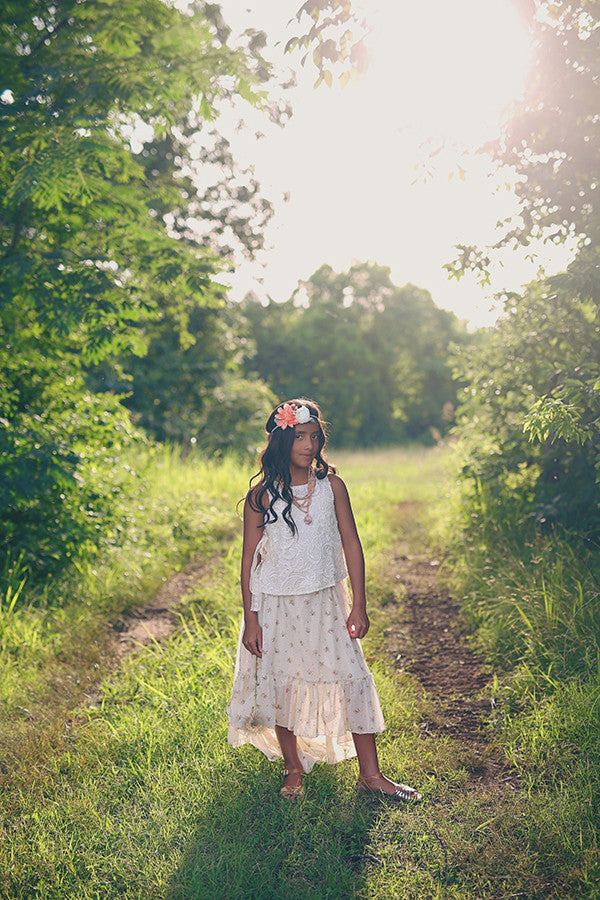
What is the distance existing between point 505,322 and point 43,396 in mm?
4588

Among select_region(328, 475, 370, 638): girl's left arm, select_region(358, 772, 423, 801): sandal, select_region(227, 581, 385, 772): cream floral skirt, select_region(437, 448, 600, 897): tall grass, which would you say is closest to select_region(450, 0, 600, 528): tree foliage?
select_region(437, 448, 600, 897): tall grass

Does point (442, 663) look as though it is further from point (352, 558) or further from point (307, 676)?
point (352, 558)

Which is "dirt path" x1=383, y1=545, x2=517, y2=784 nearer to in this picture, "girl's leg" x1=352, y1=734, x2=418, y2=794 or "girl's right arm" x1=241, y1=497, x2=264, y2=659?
"girl's leg" x1=352, y1=734, x2=418, y2=794

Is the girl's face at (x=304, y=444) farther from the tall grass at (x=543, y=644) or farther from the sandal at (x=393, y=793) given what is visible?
the tall grass at (x=543, y=644)

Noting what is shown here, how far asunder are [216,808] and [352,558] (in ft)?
4.31

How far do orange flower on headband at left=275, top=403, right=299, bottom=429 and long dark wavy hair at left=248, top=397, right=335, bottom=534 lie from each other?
0.03m

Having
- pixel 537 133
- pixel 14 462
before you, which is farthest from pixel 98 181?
pixel 537 133

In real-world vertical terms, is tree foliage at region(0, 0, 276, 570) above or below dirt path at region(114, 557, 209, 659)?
above

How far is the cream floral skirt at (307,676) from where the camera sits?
3.10m

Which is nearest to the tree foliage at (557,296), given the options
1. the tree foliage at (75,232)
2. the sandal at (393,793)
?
the sandal at (393,793)

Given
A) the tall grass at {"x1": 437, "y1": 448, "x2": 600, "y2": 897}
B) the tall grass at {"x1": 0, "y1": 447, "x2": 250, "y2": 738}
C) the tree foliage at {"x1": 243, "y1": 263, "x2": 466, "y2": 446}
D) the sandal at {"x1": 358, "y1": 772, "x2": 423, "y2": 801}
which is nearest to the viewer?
the tall grass at {"x1": 437, "y1": 448, "x2": 600, "y2": 897}

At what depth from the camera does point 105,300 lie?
5.36m

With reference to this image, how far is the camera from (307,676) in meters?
3.11

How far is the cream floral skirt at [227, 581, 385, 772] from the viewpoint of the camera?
310 cm
